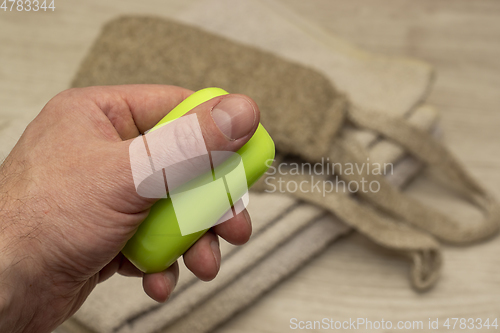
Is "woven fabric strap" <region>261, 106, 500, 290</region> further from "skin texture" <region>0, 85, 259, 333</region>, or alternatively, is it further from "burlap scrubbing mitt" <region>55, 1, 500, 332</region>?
"skin texture" <region>0, 85, 259, 333</region>

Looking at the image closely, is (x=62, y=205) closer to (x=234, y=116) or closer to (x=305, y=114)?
(x=234, y=116)

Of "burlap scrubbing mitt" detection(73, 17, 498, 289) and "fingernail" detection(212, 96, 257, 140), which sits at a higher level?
"fingernail" detection(212, 96, 257, 140)

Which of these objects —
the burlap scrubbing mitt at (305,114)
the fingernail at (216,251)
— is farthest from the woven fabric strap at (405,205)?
the fingernail at (216,251)

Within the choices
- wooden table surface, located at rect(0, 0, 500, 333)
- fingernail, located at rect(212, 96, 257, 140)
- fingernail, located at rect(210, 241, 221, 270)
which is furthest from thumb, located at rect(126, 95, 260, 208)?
wooden table surface, located at rect(0, 0, 500, 333)

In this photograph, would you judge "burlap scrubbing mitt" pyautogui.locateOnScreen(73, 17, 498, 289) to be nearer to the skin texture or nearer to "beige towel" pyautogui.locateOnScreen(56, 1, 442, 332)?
"beige towel" pyautogui.locateOnScreen(56, 1, 442, 332)

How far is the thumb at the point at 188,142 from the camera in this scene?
0.96ft

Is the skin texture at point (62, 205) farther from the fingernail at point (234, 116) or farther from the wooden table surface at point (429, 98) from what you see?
the wooden table surface at point (429, 98)

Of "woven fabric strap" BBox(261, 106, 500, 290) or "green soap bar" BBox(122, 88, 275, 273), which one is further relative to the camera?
"woven fabric strap" BBox(261, 106, 500, 290)

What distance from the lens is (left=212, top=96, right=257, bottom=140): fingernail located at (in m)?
0.29

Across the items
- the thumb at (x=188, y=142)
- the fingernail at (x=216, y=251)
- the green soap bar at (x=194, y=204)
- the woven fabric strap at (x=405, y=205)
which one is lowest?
the woven fabric strap at (x=405, y=205)

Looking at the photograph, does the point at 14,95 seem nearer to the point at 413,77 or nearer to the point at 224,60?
the point at 224,60

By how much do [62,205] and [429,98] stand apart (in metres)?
0.54

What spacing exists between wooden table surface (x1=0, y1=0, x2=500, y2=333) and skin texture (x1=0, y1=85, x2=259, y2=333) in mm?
175

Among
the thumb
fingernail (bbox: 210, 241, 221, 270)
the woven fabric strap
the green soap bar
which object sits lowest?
the woven fabric strap
